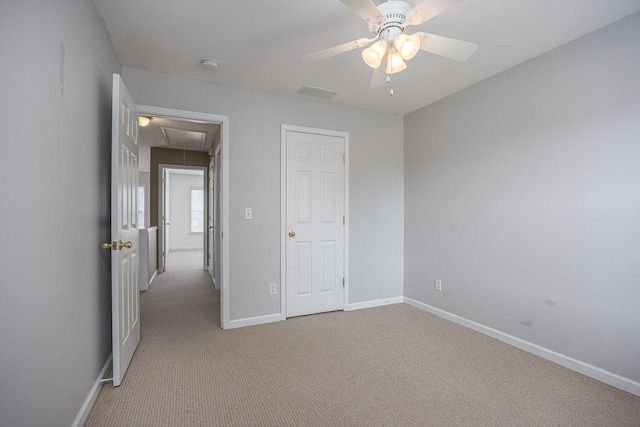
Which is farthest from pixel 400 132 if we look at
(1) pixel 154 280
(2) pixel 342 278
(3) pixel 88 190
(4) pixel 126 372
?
(1) pixel 154 280

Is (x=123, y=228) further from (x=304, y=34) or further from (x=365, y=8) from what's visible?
(x=365, y=8)

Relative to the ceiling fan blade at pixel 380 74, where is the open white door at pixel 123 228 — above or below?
below

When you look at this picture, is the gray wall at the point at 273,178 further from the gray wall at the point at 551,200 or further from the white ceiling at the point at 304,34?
the gray wall at the point at 551,200

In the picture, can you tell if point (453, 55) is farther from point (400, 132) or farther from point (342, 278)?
point (342, 278)

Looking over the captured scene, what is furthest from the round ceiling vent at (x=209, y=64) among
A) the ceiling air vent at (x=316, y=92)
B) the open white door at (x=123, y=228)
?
the ceiling air vent at (x=316, y=92)

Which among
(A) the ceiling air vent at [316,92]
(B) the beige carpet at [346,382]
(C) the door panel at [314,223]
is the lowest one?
(B) the beige carpet at [346,382]

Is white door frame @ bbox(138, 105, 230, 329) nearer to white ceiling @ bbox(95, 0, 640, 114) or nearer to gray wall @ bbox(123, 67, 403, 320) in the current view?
gray wall @ bbox(123, 67, 403, 320)

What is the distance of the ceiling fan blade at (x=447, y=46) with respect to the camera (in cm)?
160

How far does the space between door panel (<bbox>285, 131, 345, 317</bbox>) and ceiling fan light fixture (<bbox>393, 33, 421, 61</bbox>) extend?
5.92 feet

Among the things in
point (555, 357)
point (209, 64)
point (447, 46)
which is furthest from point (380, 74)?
point (555, 357)

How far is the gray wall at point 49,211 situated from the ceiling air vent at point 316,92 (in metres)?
1.72

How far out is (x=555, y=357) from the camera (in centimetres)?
236

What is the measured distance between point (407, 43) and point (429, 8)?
0.79 ft

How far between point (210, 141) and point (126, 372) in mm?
3981
